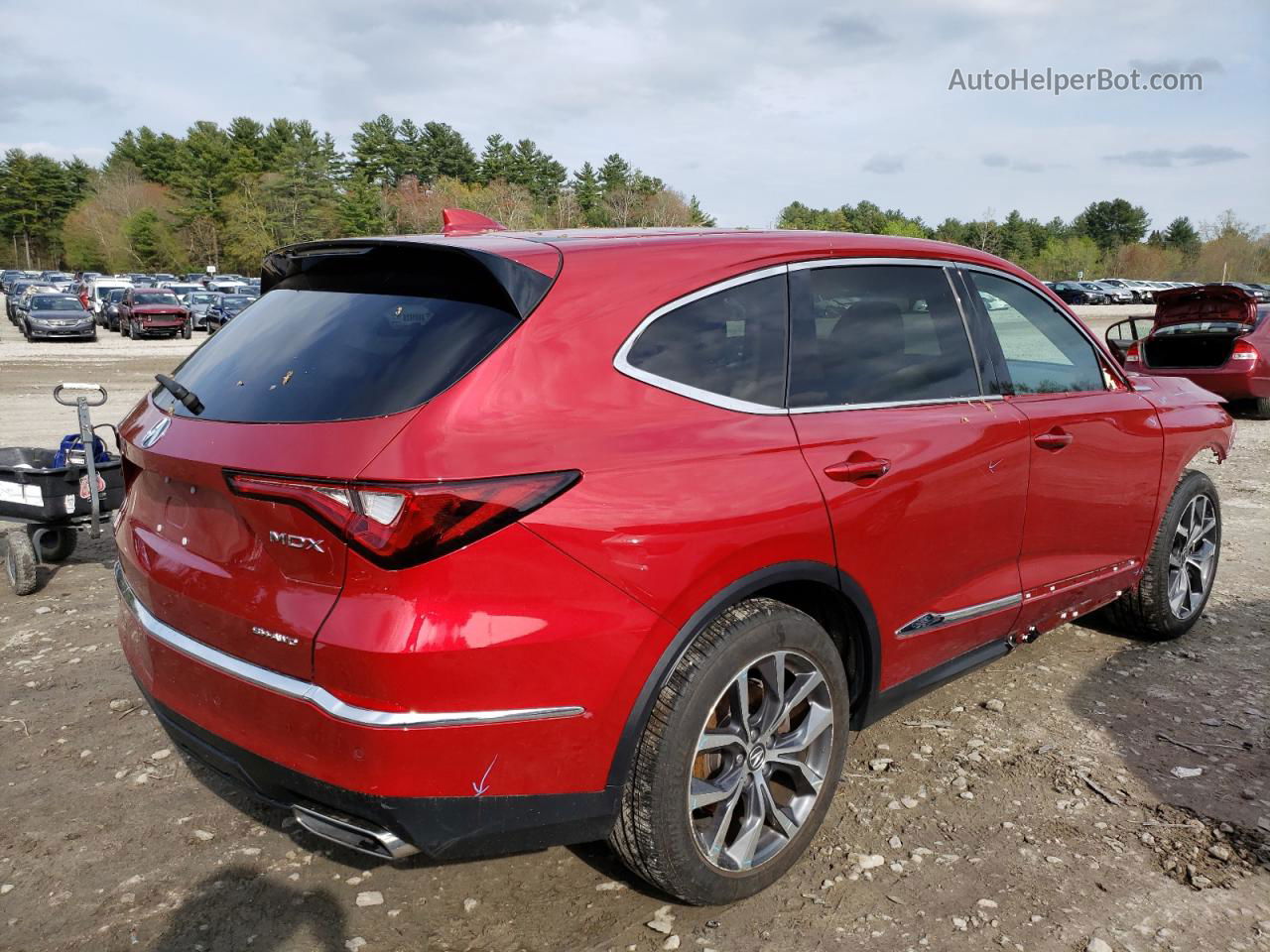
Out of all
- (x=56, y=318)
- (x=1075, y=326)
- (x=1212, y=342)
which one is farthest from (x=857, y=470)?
(x=56, y=318)

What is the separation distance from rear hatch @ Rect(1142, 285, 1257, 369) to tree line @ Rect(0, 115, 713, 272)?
59608 millimetres

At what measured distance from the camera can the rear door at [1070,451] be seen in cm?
359

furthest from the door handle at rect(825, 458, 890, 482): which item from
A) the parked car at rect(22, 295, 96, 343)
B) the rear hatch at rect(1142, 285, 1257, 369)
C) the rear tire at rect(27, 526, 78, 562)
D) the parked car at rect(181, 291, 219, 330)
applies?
the parked car at rect(181, 291, 219, 330)

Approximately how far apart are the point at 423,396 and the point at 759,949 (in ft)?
5.48

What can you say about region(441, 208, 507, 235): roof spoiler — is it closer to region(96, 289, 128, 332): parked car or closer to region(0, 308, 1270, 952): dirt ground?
region(0, 308, 1270, 952): dirt ground

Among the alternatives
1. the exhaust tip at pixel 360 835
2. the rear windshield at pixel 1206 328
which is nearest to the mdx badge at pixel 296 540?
the exhaust tip at pixel 360 835

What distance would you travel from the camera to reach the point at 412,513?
2068 mm

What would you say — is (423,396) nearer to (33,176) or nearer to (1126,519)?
(1126,519)

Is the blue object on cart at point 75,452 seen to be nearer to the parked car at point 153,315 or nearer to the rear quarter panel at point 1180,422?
the rear quarter panel at point 1180,422

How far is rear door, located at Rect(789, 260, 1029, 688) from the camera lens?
2.83 metres

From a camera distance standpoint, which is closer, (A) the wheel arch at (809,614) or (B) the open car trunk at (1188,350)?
(A) the wheel arch at (809,614)

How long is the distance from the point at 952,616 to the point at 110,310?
41569 millimetres

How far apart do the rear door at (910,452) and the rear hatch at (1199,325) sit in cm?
1015

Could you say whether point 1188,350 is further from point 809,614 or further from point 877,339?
point 809,614
